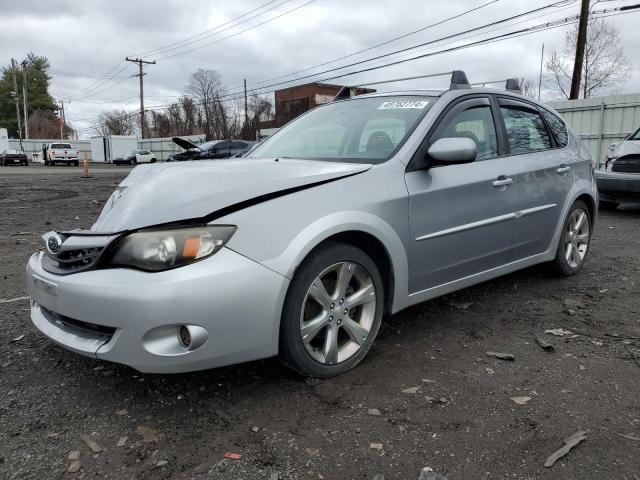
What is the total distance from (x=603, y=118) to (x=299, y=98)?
43.3 m

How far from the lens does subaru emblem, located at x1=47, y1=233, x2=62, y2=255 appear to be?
264 cm

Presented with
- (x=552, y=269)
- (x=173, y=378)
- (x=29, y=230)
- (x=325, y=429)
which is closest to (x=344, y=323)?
(x=325, y=429)

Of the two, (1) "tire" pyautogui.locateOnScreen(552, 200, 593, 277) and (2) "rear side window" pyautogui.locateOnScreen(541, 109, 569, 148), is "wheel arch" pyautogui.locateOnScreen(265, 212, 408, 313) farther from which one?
(2) "rear side window" pyautogui.locateOnScreen(541, 109, 569, 148)

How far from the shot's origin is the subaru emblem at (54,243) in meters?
2.64

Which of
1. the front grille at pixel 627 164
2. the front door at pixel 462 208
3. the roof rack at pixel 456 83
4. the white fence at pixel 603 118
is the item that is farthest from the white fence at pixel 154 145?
the front door at pixel 462 208

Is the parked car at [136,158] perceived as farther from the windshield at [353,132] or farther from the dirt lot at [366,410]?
the dirt lot at [366,410]

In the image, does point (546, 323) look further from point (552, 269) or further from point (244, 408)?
point (244, 408)

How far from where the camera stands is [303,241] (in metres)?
2.50

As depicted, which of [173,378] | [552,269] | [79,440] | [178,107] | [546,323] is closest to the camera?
[79,440]

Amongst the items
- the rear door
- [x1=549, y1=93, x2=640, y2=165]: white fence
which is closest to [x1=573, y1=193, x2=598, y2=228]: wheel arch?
the rear door

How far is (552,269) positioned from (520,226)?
1.06 meters

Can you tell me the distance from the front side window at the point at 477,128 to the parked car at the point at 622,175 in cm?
618

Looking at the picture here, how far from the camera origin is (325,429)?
2.33 meters

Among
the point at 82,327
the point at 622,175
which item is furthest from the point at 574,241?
the point at 622,175
